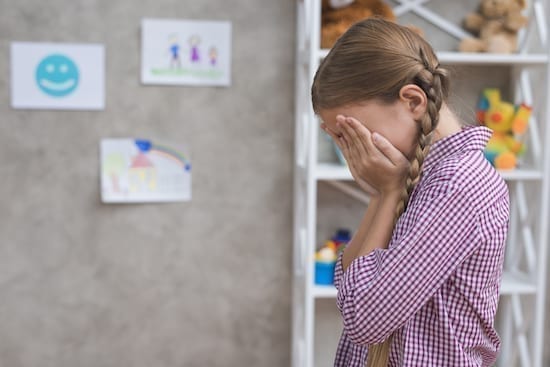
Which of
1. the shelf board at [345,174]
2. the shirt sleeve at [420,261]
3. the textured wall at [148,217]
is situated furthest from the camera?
the textured wall at [148,217]

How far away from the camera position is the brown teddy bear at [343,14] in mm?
1982

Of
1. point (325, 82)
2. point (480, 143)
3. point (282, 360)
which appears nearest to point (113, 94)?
point (282, 360)

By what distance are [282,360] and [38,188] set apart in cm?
102

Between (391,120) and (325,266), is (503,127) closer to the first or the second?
(325,266)

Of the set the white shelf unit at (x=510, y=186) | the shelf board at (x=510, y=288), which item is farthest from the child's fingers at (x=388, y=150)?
the shelf board at (x=510, y=288)

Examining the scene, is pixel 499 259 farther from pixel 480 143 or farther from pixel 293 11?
pixel 293 11

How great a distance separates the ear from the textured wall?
131cm

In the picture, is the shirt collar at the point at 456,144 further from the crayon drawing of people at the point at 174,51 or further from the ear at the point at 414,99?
the crayon drawing of people at the point at 174,51

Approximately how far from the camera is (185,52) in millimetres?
2184

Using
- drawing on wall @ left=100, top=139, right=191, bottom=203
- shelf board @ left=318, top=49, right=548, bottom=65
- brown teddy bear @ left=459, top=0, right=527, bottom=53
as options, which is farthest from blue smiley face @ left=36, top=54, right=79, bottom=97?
brown teddy bear @ left=459, top=0, right=527, bottom=53

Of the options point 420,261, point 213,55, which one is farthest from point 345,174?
point 420,261

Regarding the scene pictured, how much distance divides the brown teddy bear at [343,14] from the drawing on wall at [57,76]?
29.1 inches

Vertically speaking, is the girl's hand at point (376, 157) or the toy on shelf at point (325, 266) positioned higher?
the girl's hand at point (376, 157)

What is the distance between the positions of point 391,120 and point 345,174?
1.01 m
